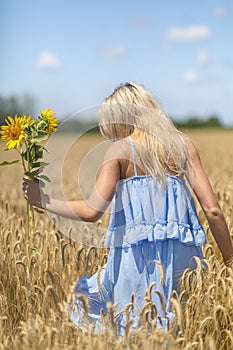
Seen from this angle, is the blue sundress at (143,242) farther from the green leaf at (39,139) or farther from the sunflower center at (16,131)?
the sunflower center at (16,131)

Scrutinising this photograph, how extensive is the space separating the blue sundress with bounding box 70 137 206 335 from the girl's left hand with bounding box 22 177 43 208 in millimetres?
344

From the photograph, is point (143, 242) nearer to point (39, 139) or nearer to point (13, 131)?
point (39, 139)

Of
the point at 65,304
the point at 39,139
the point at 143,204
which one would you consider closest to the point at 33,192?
the point at 39,139

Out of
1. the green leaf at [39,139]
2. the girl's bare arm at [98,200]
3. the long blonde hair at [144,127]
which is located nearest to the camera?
the girl's bare arm at [98,200]

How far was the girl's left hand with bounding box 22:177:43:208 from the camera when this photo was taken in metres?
2.98

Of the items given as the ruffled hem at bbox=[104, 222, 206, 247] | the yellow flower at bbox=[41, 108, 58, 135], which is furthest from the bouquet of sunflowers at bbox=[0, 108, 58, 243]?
the ruffled hem at bbox=[104, 222, 206, 247]

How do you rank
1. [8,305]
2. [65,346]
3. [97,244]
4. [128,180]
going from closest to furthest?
[65,346]
[128,180]
[8,305]
[97,244]

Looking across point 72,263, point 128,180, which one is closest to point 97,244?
point 72,263

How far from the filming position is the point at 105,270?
10.0 ft

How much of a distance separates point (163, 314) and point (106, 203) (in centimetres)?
54

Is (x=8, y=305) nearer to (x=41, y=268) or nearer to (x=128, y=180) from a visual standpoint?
(x=41, y=268)

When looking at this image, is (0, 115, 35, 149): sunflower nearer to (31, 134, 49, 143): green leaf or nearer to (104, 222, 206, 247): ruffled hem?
(31, 134, 49, 143): green leaf

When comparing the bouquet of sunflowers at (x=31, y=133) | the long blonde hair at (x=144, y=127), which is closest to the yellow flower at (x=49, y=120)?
the bouquet of sunflowers at (x=31, y=133)

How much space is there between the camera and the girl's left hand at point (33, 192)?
2984 millimetres
